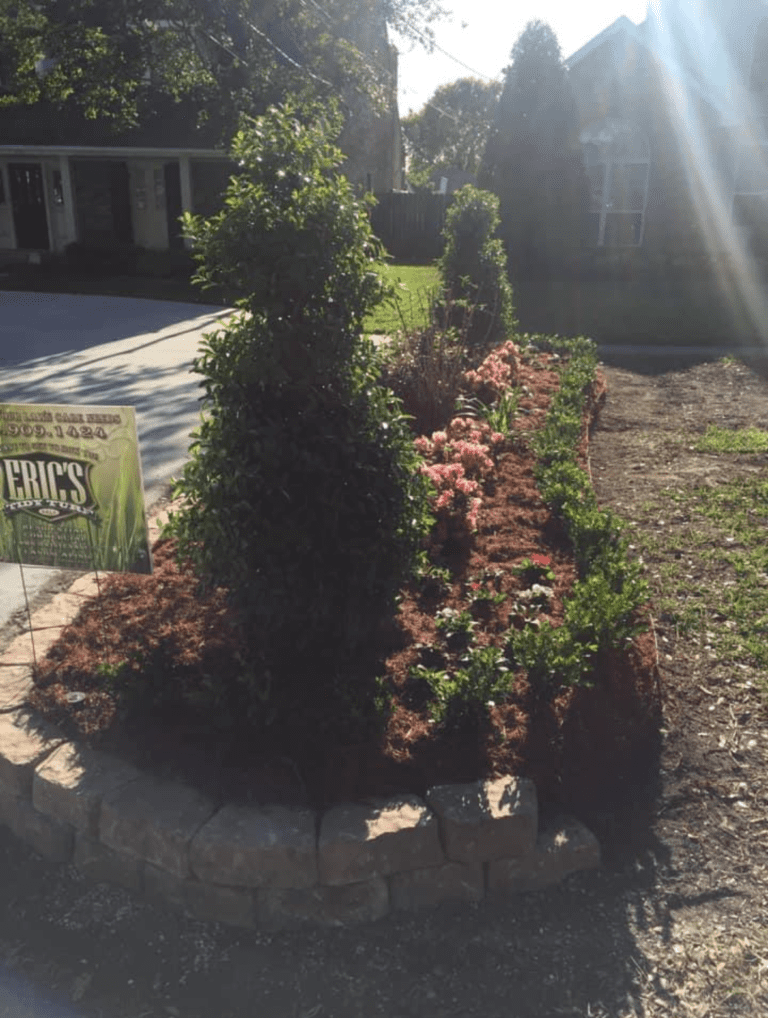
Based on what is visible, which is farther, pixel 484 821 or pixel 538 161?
pixel 538 161

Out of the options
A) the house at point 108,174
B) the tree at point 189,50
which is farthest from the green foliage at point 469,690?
the house at point 108,174

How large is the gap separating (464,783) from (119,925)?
1146 mm

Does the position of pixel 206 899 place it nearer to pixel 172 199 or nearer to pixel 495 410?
pixel 495 410

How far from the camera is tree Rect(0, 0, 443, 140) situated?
58.4ft

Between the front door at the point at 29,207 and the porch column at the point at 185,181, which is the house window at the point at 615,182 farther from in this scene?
the front door at the point at 29,207

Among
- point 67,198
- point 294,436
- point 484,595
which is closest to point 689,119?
point 67,198

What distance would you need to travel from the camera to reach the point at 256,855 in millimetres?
2795

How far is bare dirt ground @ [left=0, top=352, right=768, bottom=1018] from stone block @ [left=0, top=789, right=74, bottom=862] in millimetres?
38

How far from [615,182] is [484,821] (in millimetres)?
18983

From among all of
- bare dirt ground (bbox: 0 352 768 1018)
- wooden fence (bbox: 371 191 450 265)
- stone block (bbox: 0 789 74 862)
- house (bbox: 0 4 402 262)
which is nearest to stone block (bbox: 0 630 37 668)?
stone block (bbox: 0 789 74 862)

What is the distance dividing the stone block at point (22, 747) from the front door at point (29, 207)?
21.0 m

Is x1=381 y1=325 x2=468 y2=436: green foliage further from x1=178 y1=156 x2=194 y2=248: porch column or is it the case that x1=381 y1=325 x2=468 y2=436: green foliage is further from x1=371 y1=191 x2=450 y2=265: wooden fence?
Result: x1=371 y1=191 x2=450 y2=265: wooden fence

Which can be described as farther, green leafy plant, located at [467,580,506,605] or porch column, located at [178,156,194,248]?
porch column, located at [178,156,194,248]

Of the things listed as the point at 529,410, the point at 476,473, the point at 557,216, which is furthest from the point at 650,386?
the point at 557,216
